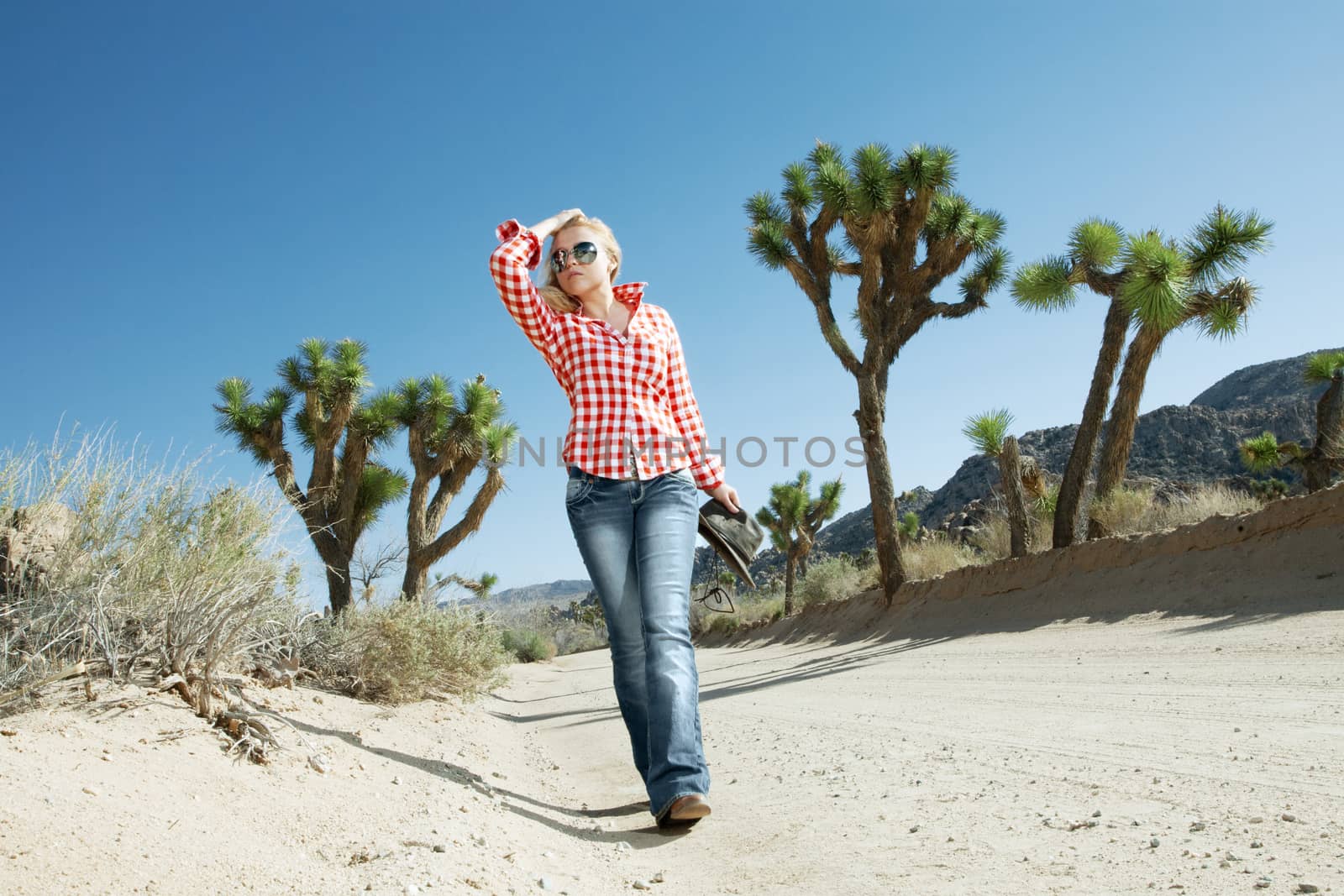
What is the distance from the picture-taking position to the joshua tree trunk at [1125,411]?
10.5 m

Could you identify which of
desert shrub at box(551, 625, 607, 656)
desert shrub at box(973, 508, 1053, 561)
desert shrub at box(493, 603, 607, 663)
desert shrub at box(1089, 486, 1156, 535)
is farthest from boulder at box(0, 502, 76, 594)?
desert shrub at box(551, 625, 607, 656)

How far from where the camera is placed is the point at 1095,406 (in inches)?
422

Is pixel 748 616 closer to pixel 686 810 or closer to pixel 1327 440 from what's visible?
pixel 1327 440

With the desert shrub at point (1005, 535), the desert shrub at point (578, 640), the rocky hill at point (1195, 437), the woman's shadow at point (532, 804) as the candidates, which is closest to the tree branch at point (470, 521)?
the desert shrub at point (1005, 535)

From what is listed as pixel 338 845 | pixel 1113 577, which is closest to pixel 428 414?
pixel 1113 577

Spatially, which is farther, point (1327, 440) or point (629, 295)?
point (1327, 440)

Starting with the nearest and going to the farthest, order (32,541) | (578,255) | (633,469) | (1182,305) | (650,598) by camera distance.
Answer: (650,598), (633,469), (578,255), (32,541), (1182,305)

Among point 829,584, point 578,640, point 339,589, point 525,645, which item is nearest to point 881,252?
point 829,584

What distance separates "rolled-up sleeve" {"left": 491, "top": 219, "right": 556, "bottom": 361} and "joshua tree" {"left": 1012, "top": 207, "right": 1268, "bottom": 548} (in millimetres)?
8981

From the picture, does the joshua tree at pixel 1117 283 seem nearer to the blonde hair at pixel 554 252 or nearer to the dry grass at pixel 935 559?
the dry grass at pixel 935 559

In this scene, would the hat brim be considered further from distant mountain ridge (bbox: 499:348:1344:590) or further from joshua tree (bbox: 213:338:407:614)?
distant mountain ridge (bbox: 499:348:1344:590)

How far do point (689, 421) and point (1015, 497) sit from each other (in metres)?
9.36

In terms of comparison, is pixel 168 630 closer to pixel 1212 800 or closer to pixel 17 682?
pixel 17 682

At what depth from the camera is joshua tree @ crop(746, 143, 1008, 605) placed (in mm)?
12781
